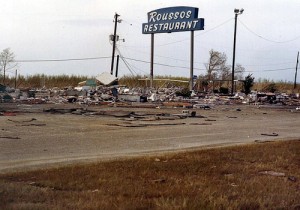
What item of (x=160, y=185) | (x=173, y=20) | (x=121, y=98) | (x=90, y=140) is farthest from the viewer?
(x=173, y=20)

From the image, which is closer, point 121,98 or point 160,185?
point 160,185

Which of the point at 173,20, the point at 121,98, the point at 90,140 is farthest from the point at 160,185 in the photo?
the point at 173,20

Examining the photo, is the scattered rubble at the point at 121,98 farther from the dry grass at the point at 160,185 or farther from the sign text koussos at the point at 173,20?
the dry grass at the point at 160,185

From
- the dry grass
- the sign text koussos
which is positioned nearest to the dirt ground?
the dry grass

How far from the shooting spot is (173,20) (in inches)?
2781

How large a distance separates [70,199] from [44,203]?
1.30 feet

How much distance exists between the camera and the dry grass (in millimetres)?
6977

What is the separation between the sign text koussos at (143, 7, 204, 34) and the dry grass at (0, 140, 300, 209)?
188ft

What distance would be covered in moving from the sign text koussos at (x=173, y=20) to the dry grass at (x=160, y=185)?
57.3 metres

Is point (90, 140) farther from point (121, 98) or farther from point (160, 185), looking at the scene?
point (121, 98)

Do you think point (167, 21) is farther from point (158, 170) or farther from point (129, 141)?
point (158, 170)

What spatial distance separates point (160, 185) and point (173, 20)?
63.8 metres

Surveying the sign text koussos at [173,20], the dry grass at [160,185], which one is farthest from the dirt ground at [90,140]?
the sign text koussos at [173,20]

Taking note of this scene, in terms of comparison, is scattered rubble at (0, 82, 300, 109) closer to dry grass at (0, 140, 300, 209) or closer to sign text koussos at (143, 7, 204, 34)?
sign text koussos at (143, 7, 204, 34)
